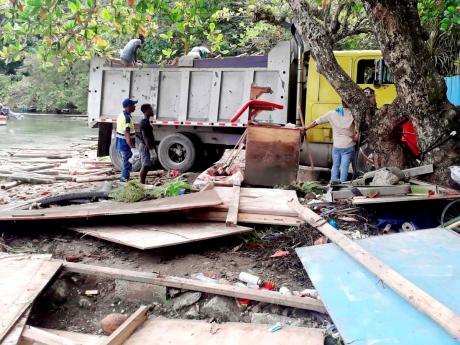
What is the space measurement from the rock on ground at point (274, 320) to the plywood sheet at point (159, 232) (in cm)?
131

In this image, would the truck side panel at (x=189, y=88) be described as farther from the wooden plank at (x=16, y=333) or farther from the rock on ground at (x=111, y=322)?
the wooden plank at (x=16, y=333)

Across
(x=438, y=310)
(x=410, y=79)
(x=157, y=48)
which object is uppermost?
(x=157, y=48)

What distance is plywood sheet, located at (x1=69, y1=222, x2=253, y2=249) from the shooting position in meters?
4.43

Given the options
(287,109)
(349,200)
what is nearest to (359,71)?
(287,109)

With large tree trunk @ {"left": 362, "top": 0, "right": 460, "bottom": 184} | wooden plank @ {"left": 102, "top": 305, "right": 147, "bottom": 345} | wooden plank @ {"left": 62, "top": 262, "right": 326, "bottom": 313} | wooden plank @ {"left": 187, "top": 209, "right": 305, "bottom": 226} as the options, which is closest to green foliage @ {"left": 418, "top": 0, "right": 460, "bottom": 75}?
large tree trunk @ {"left": 362, "top": 0, "right": 460, "bottom": 184}

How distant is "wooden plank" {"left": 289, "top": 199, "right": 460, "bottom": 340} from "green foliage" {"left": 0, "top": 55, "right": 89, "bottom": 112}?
29.7 meters

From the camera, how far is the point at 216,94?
902cm

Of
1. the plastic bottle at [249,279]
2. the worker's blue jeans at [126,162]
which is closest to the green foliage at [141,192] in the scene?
the worker's blue jeans at [126,162]

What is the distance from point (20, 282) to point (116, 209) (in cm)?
163

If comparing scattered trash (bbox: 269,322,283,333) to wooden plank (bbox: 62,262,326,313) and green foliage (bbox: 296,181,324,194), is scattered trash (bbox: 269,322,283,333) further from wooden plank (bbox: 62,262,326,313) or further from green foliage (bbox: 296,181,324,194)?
green foliage (bbox: 296,181,324,194)

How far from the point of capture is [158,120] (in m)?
9.59

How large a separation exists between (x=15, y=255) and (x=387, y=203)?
3.94 meters

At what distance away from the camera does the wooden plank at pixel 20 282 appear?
125 inches

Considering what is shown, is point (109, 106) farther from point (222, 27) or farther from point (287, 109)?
point (222, 27)
